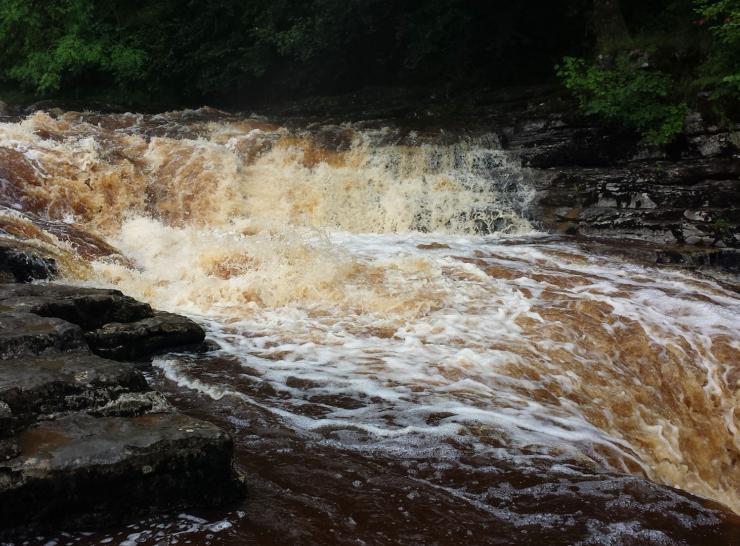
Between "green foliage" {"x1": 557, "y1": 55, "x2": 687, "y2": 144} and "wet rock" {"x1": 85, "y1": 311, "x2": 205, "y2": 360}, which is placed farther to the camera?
"green foliage" {"x1": 557, "y1": 55, "x2": 687, "y2": 144}

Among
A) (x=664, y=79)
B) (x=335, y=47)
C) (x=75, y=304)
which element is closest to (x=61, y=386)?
(x=75, y=304)

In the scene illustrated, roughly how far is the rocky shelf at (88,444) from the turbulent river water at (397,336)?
0.12 meters

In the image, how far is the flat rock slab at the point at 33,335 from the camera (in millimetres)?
3305

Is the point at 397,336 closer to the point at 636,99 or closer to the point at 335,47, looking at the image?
the point at 636,99

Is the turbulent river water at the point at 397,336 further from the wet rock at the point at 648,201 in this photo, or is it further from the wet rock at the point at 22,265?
the wet rock at the point at 648,201

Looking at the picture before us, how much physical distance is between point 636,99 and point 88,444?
9.01 m

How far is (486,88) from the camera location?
44.0 feet

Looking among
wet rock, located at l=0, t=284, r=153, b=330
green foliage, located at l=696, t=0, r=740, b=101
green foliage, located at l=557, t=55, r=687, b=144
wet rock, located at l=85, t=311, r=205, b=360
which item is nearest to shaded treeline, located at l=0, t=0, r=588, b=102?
green foliage, located at l=557, t=55, r=687, b=144

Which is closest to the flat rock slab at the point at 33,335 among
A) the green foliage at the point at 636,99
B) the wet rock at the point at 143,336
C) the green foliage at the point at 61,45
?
the wet rock at the point at 143,336

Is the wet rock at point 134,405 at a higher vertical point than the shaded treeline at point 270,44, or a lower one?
lower

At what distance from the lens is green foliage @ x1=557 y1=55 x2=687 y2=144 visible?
9.09 m

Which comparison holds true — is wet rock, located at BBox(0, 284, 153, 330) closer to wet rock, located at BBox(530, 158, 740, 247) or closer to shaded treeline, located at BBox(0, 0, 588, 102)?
wet rock, located at BBox(530, 158, 740, 247)

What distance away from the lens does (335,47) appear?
1447 centimetres

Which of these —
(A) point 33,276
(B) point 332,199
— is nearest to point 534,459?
(A) point 33,276
